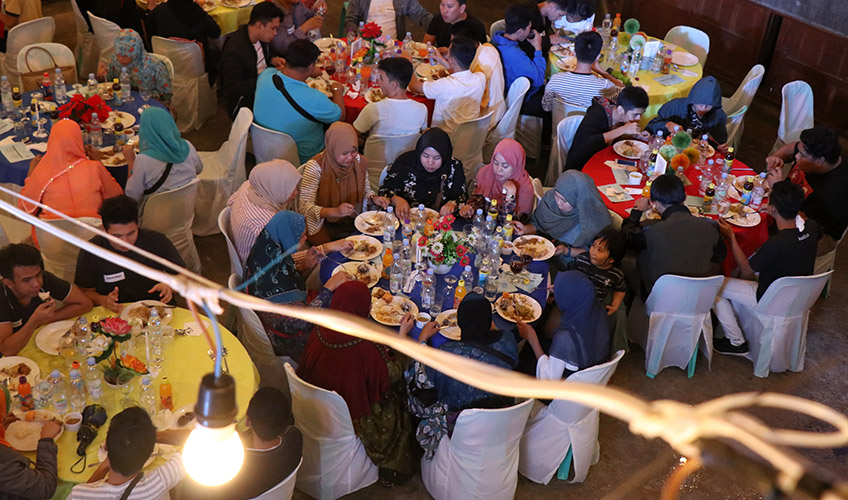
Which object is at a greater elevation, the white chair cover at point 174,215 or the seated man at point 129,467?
the seated man at point 129,467

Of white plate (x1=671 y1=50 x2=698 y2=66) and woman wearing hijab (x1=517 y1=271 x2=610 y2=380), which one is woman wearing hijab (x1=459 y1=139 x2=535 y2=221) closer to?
woman wearing hijab (x1=517 y1=271 x2=610 y2=380)

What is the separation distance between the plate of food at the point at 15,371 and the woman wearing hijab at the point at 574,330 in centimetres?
251

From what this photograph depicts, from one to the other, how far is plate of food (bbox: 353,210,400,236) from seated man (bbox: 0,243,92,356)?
1.78m

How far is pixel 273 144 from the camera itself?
19.4 ft

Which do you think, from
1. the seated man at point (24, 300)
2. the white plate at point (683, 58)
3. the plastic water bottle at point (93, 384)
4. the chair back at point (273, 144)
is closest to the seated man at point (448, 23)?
the white plate at point (683, 58)

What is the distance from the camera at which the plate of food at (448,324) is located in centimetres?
436

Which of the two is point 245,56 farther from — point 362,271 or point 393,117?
point 362,271

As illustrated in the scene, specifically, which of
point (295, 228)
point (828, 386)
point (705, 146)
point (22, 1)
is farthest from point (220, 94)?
point (828, 386)

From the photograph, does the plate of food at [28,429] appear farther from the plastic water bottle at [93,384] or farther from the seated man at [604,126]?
the seated man at [604,126]

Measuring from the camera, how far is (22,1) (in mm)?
7383

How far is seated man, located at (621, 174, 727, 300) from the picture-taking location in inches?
196

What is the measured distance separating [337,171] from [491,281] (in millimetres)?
1459

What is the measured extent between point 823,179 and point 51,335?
5.22 m

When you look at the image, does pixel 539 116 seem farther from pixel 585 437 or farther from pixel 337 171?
Result: pixel 585 437
